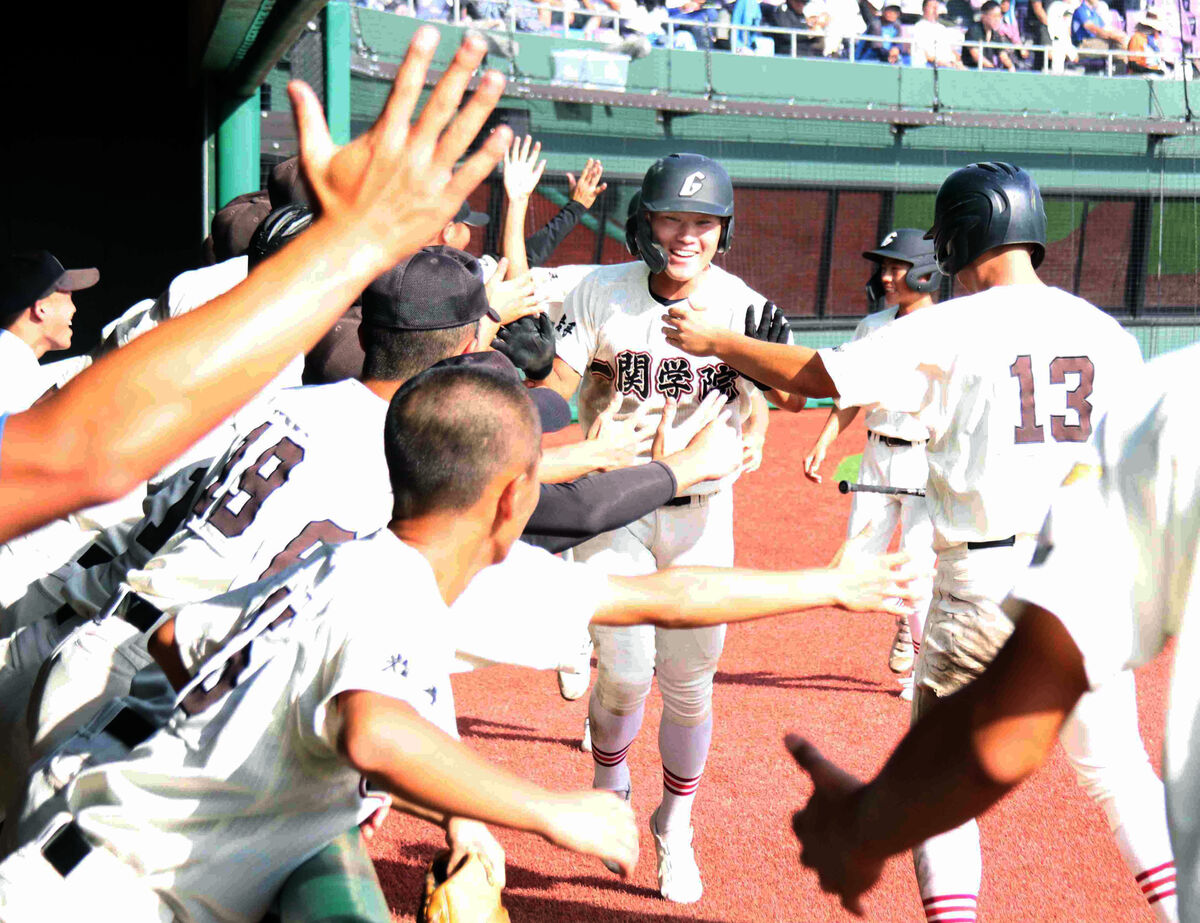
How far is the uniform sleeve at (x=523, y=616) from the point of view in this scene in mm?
2186

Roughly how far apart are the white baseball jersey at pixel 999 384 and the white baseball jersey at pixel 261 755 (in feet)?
5.90

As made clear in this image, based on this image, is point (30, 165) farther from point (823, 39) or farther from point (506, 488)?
point (823, 39)

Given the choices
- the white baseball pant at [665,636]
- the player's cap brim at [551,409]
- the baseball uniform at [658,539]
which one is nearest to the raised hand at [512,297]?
the player's cap brim at [551,409]

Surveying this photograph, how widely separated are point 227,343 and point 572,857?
357cm

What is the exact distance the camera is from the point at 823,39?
683 inches

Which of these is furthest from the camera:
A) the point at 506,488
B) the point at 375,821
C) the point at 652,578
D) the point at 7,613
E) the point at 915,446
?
the point at 915,446

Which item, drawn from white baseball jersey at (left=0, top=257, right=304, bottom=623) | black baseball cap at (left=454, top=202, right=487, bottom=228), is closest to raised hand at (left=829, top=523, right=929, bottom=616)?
white baseball jersey at (left=0, top=257, right=304, bottom=623)

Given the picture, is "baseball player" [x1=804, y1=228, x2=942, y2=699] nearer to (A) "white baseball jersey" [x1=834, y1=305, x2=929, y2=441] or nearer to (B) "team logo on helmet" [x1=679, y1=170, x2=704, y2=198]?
(A) "white baseball jersey" [x1=834, y1=305, x2=929, y2=441]

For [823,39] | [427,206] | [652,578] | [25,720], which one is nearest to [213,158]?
[25,720]

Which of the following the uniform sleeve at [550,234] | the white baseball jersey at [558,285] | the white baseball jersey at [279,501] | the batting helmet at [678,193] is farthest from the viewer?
the uniform sleeve at [550,234]

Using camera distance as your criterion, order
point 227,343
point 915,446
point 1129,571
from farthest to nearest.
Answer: point 915,446 < point 1129,571 < point 227,343

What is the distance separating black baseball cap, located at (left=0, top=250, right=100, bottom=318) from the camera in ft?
16.2

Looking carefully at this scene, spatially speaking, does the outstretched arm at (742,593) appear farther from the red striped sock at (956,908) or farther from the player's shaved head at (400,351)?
the red striped sock at (956,908)

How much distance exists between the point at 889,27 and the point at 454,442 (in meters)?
→ 18.0
